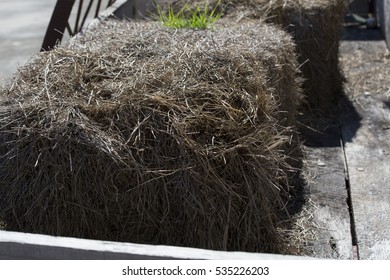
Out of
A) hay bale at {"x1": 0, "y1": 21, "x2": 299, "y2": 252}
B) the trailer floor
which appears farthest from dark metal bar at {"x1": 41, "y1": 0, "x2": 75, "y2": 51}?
the trailer floor

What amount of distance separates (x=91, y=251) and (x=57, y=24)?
9.73 ft

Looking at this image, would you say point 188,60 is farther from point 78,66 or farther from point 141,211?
point 141,211

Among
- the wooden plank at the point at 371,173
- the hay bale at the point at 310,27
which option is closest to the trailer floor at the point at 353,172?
the wooden plank at the point at 371,173

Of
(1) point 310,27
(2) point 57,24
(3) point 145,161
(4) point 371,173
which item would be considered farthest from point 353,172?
(2) point 57,24

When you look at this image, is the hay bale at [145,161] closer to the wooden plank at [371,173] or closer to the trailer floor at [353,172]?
the trailer floor at [353,172]

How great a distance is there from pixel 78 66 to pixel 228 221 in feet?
3.90

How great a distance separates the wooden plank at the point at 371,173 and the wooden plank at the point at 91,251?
1.46 metres

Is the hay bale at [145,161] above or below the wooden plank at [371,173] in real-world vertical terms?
above

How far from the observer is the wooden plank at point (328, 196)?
4.31 meters

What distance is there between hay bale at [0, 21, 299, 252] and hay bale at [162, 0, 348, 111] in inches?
87.1

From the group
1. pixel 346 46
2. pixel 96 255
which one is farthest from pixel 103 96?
pixel 346 46

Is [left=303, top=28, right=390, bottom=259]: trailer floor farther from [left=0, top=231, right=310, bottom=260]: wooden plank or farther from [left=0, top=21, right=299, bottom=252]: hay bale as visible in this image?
[left=0, top=231, right=310, bottom=260]: wooden plank

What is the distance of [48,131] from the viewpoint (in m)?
3.67
